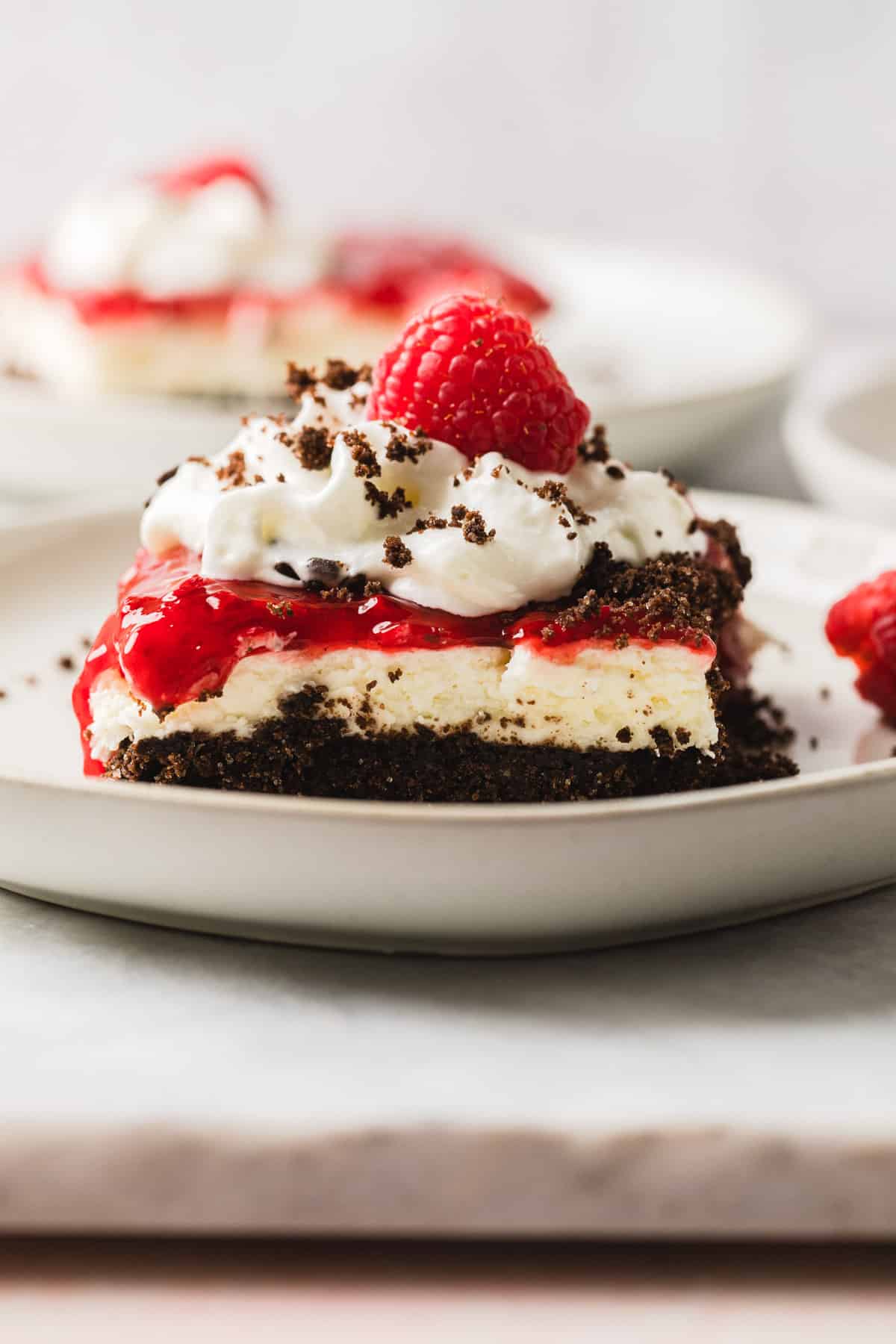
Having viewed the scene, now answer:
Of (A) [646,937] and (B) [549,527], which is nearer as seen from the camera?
(A) [646,937]

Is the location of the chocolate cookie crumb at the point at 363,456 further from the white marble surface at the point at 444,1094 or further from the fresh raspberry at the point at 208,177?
the fresh raspberry at the point at 208,177

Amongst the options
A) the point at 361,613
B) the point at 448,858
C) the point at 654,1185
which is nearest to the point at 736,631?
the point at 361,613

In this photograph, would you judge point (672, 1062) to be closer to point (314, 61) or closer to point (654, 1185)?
point (654, 1185)

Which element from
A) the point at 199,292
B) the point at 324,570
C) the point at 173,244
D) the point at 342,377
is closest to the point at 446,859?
the point at 324,570

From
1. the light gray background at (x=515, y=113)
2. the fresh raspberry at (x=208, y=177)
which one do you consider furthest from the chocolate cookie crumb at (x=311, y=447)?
the light gray background at (x=515, y=113)

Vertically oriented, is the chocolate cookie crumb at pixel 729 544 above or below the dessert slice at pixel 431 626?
above

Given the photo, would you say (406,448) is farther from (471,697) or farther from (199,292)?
(199,292)
